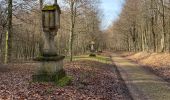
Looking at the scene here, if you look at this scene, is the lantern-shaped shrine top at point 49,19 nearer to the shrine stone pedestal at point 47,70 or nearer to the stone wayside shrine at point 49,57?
the stone wayside shrine at point 49,57

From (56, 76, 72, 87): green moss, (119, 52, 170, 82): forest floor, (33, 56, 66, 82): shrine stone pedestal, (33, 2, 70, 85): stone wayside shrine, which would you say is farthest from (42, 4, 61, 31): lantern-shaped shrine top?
(119, 52, 170, 82): forest floor

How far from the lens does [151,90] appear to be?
15977 millimetres

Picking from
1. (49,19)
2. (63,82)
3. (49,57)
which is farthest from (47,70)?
(49,19)

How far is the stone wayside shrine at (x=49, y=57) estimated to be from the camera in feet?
48.3

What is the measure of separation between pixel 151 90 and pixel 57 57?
4829mm

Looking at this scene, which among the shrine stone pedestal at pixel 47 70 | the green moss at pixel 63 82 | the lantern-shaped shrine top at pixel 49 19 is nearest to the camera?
the green moss at pixel 63 82

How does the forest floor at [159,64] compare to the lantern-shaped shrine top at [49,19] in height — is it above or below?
below

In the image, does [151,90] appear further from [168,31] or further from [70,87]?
[168,31]

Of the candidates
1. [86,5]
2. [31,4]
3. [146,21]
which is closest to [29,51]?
[146,21]

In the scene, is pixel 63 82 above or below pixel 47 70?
below

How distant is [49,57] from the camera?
14.9 meters

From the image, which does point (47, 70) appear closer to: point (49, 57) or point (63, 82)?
point (49, 57)

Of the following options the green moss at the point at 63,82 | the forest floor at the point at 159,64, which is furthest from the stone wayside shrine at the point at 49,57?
the forest floor at the point at 159,64

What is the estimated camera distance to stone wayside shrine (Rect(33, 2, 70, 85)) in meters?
14.7
